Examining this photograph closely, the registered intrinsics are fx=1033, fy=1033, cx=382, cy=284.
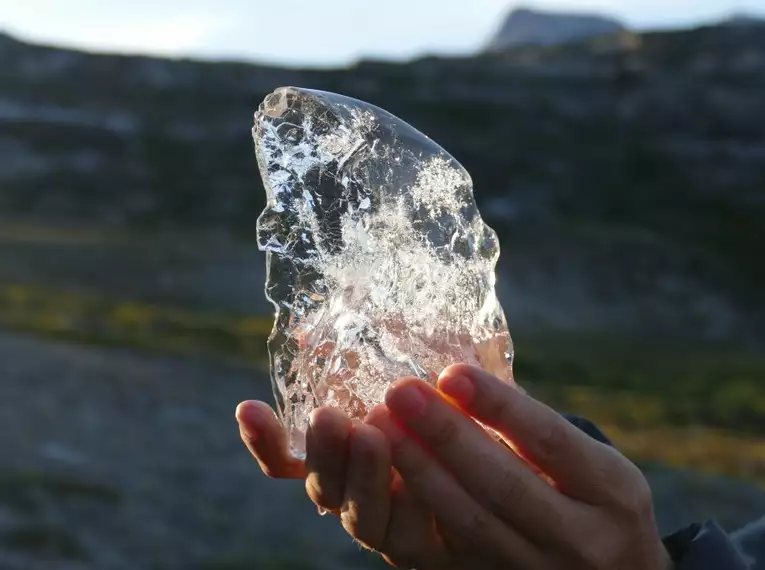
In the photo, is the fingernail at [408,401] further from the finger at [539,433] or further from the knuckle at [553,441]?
the knuckle at [553,441]

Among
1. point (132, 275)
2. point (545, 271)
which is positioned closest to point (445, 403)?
point (132, 275)

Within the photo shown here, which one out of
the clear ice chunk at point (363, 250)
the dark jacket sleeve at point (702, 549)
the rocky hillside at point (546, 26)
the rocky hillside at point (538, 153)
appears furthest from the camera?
the rocky hillside at point (546, 26)

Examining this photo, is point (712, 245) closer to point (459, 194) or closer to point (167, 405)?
point (167, 405)

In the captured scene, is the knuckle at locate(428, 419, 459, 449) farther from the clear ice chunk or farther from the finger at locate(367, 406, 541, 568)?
the clear ice chunk

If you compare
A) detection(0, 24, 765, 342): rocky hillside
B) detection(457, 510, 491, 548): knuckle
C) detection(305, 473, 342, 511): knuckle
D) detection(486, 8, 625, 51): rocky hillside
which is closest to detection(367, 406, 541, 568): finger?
detection(457, 510, 491, 548): knuckle

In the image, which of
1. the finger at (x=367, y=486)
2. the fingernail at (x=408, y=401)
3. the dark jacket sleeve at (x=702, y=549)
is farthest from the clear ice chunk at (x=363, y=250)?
the fingernail at (x=408, y=401)

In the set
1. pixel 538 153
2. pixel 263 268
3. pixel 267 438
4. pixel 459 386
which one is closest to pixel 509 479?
pixel 459 386
